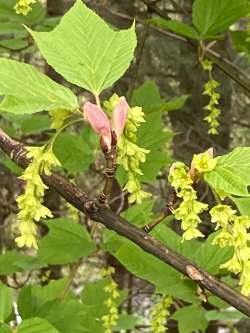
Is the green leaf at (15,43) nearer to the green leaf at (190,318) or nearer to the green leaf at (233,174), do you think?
the green leaf at (190,318)

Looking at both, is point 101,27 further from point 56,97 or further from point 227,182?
point 227,182

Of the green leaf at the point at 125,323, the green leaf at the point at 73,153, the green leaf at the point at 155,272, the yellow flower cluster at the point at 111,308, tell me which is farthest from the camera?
the green leaf at the point at 125,323

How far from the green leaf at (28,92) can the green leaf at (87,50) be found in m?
0.03

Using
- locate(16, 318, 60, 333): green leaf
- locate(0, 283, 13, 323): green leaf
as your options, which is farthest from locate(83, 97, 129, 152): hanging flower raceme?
locate(0, 283, 13, 323): green leaf

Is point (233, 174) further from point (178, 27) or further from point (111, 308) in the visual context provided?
point (111, 308)

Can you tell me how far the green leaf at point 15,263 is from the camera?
2182 millimetres

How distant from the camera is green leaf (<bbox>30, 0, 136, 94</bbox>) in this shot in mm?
833

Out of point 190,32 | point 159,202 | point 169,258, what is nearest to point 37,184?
point 169,258

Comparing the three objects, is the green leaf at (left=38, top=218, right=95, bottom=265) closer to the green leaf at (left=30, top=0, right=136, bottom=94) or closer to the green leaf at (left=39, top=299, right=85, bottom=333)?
the green leaf at (left=39, top=299, right=85, bottom=333)

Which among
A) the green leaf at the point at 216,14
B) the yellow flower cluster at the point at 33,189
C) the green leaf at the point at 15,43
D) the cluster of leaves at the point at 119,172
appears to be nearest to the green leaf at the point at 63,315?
the cluster of leaves at the point at 119,172

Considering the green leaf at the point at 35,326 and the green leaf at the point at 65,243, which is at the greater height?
the green leaf at the point at 35,326

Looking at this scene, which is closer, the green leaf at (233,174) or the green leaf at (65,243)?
the green leaf at (233,174)

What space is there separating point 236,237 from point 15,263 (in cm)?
147

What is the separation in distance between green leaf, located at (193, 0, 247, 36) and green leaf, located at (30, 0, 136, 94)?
808mm
